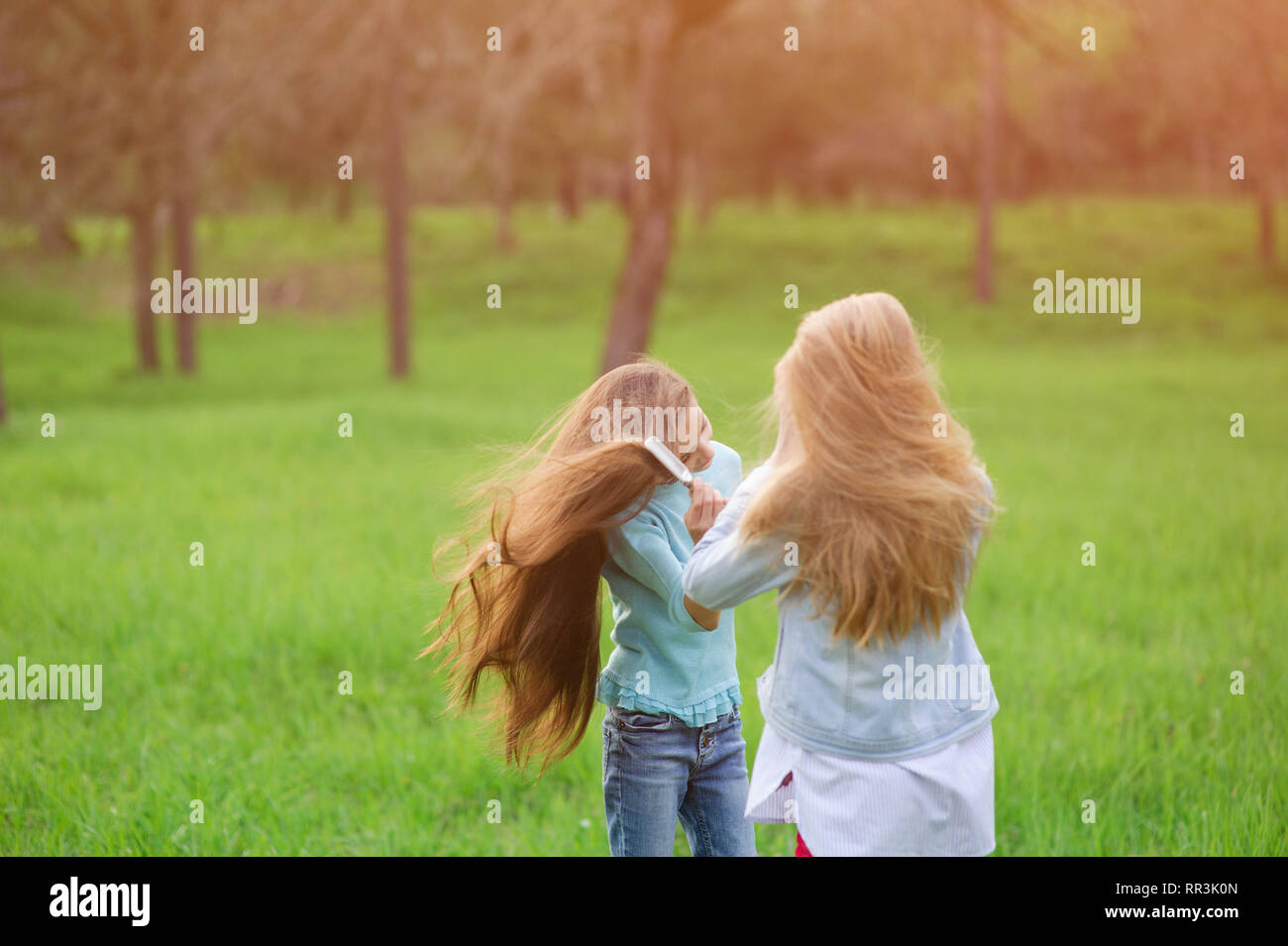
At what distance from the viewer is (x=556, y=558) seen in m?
2.90

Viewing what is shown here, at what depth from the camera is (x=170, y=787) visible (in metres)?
4.14

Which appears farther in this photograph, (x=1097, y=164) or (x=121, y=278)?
(x=1097, y=164)

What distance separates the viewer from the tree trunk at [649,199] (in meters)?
14.5

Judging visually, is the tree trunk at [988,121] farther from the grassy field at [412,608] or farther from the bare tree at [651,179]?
the bare tree at [651,179]

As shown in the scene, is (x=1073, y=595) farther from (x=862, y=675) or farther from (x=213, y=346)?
(x=213, y=346)

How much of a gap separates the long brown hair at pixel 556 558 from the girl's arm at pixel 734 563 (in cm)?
32

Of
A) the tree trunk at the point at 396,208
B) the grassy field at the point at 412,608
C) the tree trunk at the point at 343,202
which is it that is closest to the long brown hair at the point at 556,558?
the grassy field at the point at 412,608

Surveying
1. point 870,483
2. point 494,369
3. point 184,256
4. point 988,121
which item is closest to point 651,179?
point 494,369

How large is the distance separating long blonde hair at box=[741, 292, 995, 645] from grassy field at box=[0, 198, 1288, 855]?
0.59 meters

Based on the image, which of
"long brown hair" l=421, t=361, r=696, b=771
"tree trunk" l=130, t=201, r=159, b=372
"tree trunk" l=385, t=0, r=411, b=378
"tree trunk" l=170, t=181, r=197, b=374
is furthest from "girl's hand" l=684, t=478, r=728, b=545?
"tree trunk" l=385, t=0, r=411, b=378

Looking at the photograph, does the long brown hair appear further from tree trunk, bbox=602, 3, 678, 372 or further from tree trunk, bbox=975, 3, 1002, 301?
tree trunk, bbox=975, 3, 1002, 301

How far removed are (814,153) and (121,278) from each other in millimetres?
24914

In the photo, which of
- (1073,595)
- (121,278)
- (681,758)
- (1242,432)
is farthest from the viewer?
(121,278)
